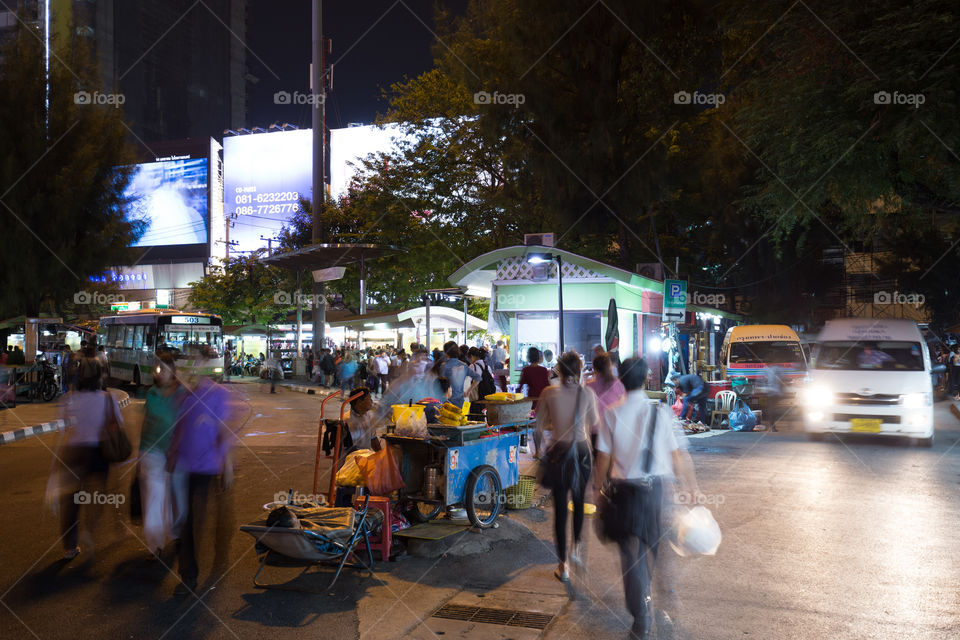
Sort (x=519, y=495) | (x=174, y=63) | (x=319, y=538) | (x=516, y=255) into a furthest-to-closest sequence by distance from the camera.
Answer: (x=174, y=63) → (x=516, y=255) → (x=519, y=495) → (x=319, y=538)

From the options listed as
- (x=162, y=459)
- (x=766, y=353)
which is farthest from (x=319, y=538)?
(x=766, y=353)

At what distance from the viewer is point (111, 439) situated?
641 centimetres

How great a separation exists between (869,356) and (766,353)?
5207mm

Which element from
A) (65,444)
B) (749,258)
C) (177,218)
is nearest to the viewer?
(65,444)

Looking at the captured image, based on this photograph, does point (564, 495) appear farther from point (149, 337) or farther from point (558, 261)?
point (149, 337)

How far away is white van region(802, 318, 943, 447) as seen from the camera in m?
12.6

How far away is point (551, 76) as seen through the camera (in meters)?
23.6

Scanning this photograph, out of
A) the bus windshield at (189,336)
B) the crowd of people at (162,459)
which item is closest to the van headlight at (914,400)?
the crowd of people at (162,459)

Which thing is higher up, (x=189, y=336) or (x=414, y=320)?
(x=414, y=320)

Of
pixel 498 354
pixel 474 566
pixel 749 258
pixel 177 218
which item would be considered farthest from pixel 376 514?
pixel 177 218

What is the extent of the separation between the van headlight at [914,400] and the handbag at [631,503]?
10040 millimetres

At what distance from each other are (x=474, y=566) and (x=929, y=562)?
3.70m

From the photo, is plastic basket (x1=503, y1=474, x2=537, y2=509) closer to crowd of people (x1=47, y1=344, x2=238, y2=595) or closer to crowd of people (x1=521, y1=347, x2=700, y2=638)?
crowd of people (x1=521, y1=347, x2=700, y2=638)

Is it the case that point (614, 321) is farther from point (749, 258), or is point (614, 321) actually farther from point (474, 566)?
point (749, 258)
